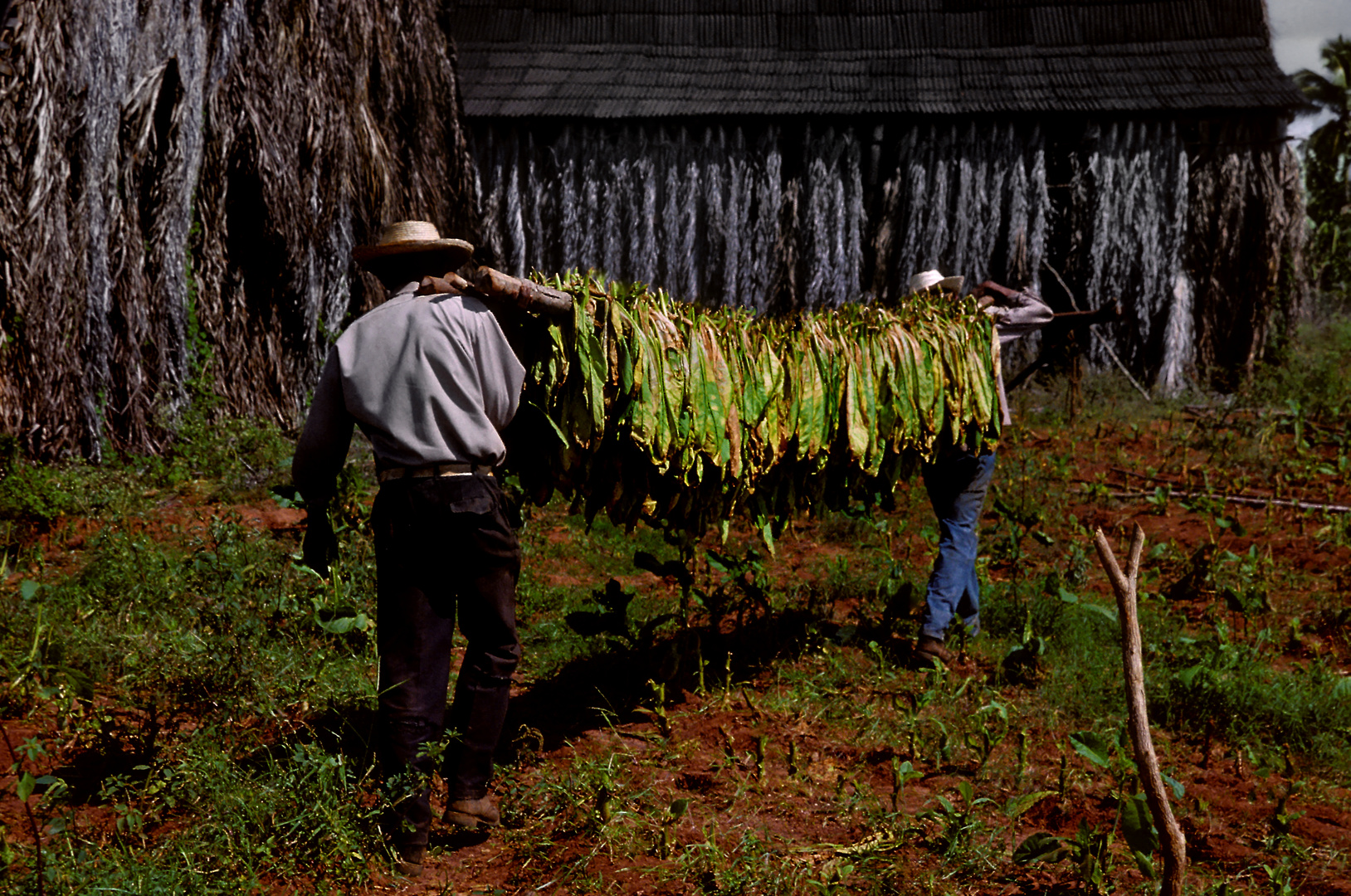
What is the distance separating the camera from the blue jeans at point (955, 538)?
199 inches

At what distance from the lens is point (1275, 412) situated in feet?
32.1

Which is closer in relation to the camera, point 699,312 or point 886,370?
point 699,312

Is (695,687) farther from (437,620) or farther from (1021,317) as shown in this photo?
(1021,317)

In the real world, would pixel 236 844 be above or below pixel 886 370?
below

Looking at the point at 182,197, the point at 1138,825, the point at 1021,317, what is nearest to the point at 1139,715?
the point at 1138,825

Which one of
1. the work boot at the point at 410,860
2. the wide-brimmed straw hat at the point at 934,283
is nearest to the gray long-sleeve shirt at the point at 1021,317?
the wide-brimmed straw hat at the point at 934,283

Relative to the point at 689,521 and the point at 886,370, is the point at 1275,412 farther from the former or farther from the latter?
the point at 689,521

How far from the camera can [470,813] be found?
341cm

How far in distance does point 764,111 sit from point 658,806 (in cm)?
926

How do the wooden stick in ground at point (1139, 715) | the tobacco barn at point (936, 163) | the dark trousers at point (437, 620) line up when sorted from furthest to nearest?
1. the tobacco barn at point (936, 163)
2. the dark trousers at point (437, 620)
3. the wooden stick in ground at point (1139, 715)

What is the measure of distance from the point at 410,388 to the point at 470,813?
1363mm

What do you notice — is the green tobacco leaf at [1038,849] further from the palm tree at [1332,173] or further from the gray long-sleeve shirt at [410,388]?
the palm tree at [1332,173]

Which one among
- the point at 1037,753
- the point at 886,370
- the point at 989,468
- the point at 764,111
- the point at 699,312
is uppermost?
the point at 764,111

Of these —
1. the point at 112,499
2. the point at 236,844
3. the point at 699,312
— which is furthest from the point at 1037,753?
the point at 112,499
